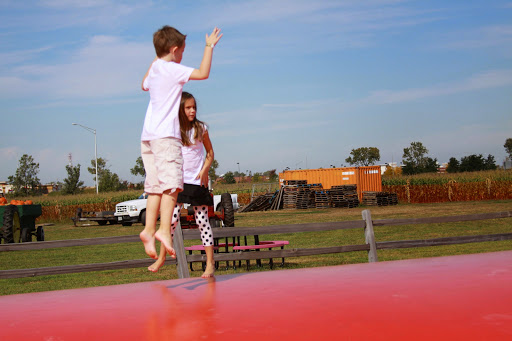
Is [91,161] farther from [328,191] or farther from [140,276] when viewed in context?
[140,276]

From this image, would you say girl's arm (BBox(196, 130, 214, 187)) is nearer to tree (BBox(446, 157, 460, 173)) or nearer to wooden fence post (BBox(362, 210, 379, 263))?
wooden fence post (BBox(362, 210, 379, 263))

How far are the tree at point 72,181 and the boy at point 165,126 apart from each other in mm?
74864

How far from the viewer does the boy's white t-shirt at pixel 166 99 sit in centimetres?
387

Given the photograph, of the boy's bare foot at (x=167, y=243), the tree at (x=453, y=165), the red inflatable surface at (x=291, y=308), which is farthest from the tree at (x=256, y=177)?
the boy's bare foot at (x=167, y=243)

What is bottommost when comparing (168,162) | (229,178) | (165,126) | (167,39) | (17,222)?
(17,222)

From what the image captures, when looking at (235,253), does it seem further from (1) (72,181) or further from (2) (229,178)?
(2) (229,178)

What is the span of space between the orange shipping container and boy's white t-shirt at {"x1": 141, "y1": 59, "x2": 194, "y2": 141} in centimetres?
3911

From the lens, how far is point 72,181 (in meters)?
76.1

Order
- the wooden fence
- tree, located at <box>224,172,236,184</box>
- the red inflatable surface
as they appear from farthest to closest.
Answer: tree, located at <box>224,172,236,184</box>, the wooden fence, the red inflatable surface

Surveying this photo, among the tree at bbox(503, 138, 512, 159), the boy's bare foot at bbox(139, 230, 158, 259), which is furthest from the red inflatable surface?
the tree at bbox(503, 138, 512, 159)

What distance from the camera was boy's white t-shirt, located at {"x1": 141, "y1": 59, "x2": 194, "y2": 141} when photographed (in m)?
3.87

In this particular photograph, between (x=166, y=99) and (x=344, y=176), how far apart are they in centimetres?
3972

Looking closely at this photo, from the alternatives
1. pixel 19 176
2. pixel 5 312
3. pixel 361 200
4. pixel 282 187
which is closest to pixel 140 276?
pixel 5 312

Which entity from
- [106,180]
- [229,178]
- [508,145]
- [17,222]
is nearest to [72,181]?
[106,180]
